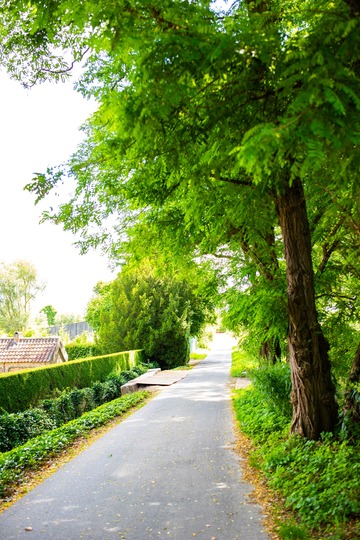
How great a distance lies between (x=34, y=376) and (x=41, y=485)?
7.87 meters

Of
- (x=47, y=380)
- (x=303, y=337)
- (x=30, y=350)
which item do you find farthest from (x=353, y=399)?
(x=30, y=350)

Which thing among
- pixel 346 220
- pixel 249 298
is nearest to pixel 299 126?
pixel 346 220

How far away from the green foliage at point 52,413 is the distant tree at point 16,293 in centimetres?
4673

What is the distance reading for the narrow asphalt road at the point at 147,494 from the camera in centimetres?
588

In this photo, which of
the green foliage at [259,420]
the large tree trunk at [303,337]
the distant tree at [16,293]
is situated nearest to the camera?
the large tree trunk at [303,337]

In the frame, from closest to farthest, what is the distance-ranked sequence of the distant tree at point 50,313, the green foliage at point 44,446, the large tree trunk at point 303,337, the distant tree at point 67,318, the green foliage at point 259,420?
the large tree trunk at point 303,337
the green foliage at point 44,446
the green foliage at point 259,420
the distant tree at point 50,313
the distant tree at point 67,318

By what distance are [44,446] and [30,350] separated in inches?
943

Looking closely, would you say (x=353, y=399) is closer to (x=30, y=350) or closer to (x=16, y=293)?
(x=30, y=350)

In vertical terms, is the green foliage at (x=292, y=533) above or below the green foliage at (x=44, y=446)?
above

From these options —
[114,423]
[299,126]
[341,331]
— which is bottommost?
[114,423]

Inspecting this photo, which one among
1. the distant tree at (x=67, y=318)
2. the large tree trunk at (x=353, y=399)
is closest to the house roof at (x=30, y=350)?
the large tree trunk at (x=353, y=399)

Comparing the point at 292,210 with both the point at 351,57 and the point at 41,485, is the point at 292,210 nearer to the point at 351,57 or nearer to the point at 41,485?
the point at 351,57

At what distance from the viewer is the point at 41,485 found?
811cm

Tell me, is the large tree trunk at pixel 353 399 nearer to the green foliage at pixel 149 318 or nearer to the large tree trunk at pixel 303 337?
the large tree trunk at pixel 303 337
